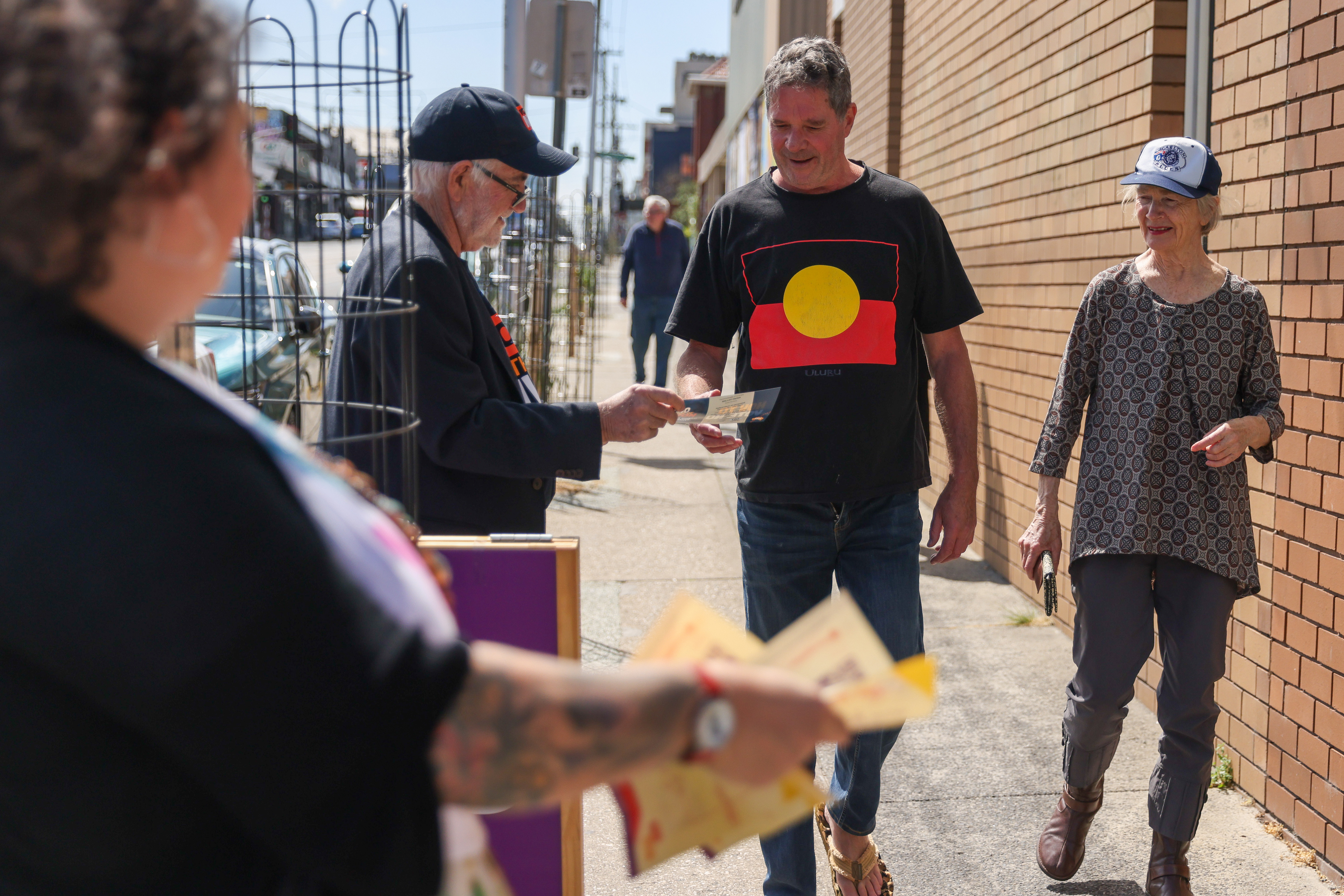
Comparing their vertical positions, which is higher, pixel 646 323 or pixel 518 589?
pixel 646 323

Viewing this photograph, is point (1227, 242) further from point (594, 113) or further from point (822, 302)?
point (594, 113)

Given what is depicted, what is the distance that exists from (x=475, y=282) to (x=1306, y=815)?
273 centimetres

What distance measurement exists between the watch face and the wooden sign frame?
3.95 ft

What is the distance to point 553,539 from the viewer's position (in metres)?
2.51

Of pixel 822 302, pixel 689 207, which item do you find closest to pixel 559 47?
pixel 822 302

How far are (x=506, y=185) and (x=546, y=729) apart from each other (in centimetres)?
208

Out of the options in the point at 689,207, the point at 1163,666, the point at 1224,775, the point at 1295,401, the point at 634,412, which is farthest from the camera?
the point at 689,207

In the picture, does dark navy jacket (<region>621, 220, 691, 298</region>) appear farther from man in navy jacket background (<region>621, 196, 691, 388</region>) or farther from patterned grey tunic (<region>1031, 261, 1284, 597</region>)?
patterned grey tunic (<region>1031, 261, 1284, 597</region>)

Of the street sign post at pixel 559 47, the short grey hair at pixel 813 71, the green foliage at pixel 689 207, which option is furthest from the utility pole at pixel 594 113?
the green foliage at pixel 689 207

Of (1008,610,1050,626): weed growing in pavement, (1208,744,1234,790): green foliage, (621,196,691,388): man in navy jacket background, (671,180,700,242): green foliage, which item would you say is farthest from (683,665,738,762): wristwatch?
(671,180,700,242): green foliage

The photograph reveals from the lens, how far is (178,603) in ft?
3.28

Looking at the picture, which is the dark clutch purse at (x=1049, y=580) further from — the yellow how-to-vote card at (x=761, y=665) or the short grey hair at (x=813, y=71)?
the yellow how-to-vote card at (x=761, y=665)

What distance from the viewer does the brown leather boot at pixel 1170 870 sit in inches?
129

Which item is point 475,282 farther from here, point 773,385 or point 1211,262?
point 1211,262
